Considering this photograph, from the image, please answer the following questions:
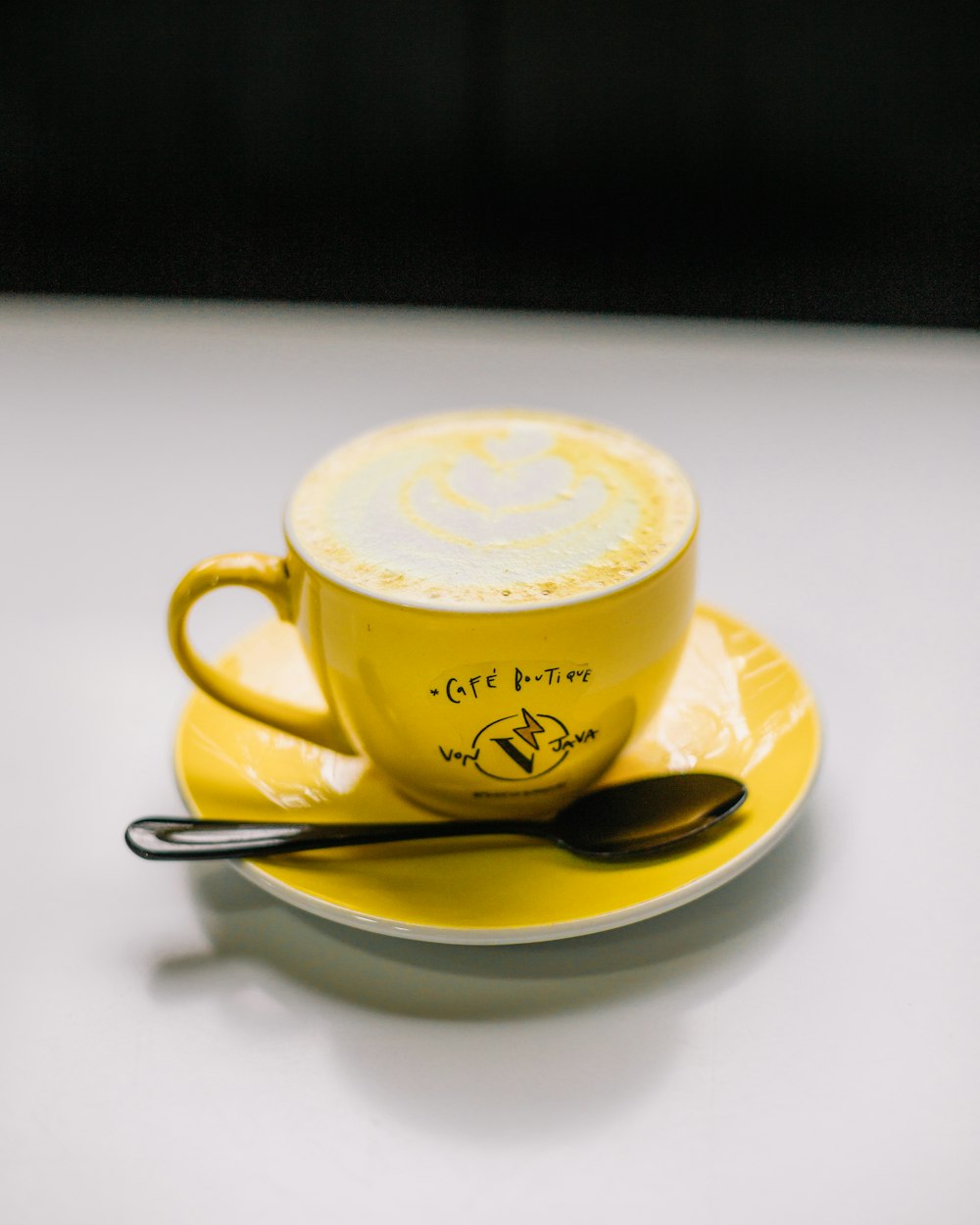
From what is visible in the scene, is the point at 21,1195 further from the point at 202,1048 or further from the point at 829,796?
the point at 829,796

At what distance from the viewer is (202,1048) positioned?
0.47 meters

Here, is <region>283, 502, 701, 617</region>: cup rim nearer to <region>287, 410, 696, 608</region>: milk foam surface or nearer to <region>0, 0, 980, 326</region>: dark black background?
<region>287, 410, 696, 608</region>: milk foam surface

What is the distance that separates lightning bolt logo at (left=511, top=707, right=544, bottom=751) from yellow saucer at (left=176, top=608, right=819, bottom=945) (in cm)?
5

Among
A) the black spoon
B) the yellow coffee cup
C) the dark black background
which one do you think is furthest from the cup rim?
the dark black background

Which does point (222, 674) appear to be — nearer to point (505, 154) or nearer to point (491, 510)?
point (491, 510)

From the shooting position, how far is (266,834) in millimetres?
508

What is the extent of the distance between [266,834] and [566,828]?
133 millimetres

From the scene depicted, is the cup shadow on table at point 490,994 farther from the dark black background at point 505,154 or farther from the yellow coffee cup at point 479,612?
the dark black background at point 505,154

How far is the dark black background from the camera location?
1237 millimetres

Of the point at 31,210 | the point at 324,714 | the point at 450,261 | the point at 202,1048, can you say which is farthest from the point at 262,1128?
the point at 31,210

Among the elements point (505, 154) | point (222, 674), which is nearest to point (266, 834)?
point (222, 674)

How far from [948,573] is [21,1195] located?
66 cm

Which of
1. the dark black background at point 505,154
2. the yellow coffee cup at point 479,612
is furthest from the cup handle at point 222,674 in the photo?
the dark black background at point 505,154

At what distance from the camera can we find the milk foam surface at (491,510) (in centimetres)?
51
